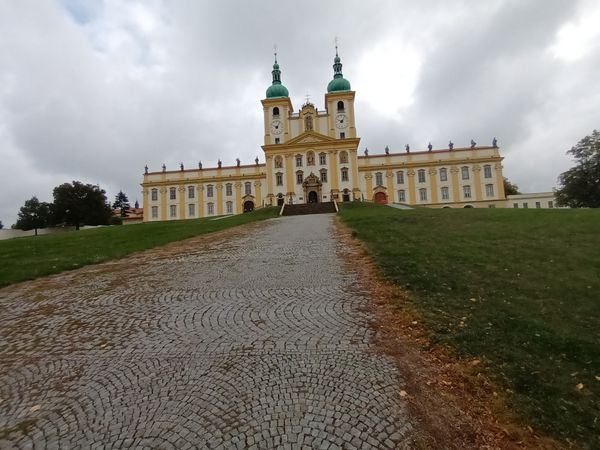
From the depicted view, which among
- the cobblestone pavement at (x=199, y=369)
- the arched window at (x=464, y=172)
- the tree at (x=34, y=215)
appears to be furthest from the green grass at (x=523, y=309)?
the tree at (x=34, y=215)

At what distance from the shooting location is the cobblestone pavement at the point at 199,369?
2.92 metres

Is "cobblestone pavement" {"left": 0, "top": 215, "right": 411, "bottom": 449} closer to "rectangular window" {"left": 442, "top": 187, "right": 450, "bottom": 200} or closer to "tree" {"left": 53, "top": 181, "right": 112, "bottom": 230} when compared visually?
"tree" {"left": 53, "top": 181, "right": 112, "bottom": 230}

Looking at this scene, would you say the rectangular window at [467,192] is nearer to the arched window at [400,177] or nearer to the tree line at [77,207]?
the arched window at [400,177]

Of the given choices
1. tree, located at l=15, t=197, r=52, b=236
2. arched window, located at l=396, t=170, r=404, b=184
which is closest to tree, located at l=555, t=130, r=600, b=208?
arched window, located at l=396, t=170, r=404, b=184

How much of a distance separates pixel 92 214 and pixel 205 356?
5749cm

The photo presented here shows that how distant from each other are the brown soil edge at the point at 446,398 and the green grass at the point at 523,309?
150mm

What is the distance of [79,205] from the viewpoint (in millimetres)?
52562

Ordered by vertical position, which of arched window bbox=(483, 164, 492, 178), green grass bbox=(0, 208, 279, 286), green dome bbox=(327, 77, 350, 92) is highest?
green dome bbox=(327, 77, 350, 92)

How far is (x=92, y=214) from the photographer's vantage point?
53.5 m

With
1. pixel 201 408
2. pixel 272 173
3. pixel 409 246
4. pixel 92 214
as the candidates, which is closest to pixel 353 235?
pixel 409 246

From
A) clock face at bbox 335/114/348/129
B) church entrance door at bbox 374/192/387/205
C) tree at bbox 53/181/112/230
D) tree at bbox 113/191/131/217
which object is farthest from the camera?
tree at bbox 113/191/131/217

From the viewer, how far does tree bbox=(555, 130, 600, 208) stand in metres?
39.9

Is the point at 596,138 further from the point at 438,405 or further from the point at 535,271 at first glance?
the point at 438,405

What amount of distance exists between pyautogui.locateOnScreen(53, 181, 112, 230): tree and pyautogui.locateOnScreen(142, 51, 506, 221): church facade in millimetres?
10122
